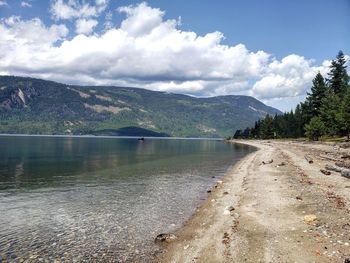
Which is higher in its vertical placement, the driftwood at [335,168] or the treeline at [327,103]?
the treeline at [327,103]

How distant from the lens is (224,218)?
2370 centimetres

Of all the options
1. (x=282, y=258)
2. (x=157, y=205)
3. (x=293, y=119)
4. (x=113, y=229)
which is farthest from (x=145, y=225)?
(x=293, y=119)

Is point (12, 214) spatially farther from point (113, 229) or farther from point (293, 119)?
point (293, 119)

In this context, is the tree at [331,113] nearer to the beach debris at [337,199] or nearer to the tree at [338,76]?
the tree at [338,76]

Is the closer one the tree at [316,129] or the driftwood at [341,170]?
the driftwood at [341,170]

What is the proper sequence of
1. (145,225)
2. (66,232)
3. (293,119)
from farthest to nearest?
(293,119) → (145,225) → (66,232)

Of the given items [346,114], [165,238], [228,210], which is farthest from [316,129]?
[165,238]

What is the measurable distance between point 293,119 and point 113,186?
173614 mm

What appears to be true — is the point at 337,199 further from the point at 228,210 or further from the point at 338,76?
the point at 338,76

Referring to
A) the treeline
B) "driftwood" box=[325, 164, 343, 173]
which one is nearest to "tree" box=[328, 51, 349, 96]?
the treeline

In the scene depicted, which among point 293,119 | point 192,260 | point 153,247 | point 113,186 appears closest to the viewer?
point 192,260

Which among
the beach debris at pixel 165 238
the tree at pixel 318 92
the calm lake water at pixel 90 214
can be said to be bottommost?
the calm lake water at pixel 90 214

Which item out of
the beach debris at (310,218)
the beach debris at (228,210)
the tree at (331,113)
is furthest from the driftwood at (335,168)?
the tree at (331,113)

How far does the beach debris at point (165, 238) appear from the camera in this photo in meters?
19.9
